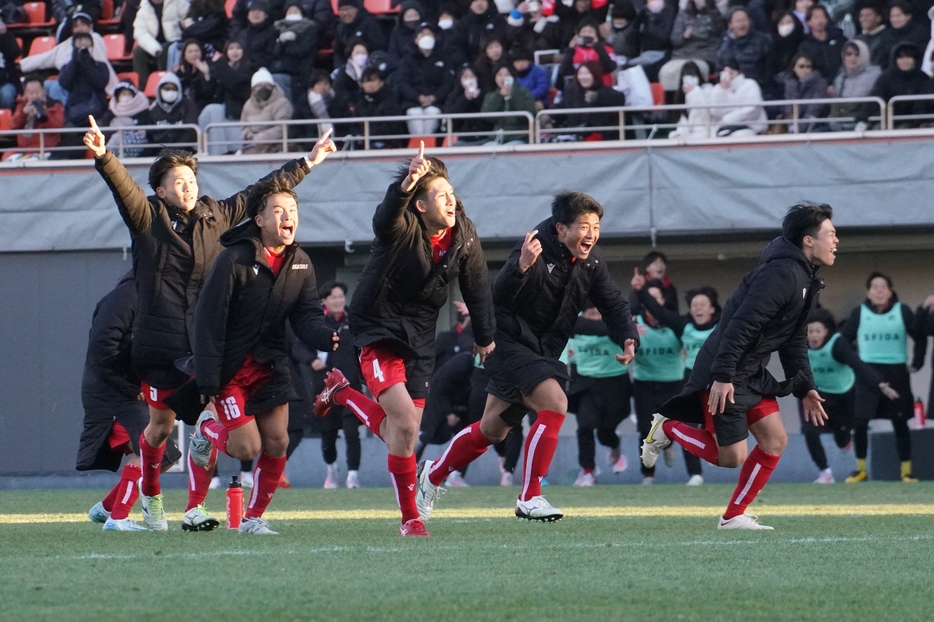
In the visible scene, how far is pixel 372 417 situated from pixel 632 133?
30.7 feet

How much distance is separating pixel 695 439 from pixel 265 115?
988 cm

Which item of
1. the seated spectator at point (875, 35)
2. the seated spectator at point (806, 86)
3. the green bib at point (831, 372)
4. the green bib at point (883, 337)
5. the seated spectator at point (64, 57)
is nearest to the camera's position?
the green bib at point (883, 337)

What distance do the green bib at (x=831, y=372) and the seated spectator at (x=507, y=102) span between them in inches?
159

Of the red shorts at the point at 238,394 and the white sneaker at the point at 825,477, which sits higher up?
the red shorts at the point at 238,394

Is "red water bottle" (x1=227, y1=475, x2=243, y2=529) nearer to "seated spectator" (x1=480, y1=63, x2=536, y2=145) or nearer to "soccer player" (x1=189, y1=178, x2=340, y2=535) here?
"soccer player" (x1=189, y1=178, x2=340, y2=535)

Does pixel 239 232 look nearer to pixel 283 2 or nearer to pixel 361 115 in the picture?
pixel 361 115

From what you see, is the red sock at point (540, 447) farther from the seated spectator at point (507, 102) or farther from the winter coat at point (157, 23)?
the winter coat at point (157, 23)

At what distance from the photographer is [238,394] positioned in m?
7.34

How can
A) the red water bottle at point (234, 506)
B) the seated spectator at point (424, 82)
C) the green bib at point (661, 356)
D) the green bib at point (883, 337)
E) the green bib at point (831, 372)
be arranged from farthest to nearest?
1. the seated spectator at point (424, 82)
2. the green bib at point (661, 356)
3. the green bib at point (831, 372)
4. the green bib at point (883, 337)
5. the red water bottle at point (234, 506)

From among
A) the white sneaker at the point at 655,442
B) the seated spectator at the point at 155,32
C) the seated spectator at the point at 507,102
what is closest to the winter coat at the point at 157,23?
the seated spectator at the point at 155,32

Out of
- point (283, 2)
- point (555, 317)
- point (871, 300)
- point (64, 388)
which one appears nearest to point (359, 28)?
point (283, 2)

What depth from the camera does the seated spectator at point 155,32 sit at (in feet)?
62.4

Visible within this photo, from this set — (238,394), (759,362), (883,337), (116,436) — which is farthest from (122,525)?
(883,337)

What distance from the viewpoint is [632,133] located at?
1627cm
